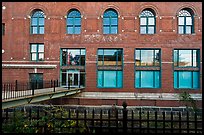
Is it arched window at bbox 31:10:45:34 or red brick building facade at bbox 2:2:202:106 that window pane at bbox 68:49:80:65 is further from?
arched window at bbox 31:10:45:34

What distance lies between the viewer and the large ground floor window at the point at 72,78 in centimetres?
2212

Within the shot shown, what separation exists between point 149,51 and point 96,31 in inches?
269

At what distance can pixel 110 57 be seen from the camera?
22.1m

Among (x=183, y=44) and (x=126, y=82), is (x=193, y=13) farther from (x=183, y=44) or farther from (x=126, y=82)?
(x=126, y=82)

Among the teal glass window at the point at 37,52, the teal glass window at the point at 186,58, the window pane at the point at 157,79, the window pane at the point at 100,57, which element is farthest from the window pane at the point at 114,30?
the teal glass window at the point at 37,52

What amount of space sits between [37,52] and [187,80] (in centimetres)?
1838

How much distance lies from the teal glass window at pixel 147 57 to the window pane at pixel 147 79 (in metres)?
1.10

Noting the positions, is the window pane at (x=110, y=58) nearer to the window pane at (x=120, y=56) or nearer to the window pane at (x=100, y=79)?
the window pane at (x=120, y=56)

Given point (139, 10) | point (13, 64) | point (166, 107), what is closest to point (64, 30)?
point (13, 64)

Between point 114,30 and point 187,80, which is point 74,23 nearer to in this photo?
point 114,30

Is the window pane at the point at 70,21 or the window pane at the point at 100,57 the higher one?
the window pane at the point at 70,21

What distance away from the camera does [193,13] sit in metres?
21.9

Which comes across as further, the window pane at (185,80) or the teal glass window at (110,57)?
the teal glass window at (110,57)

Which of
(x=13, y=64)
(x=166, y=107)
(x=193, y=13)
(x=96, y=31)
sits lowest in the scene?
(x=166, y=107)
